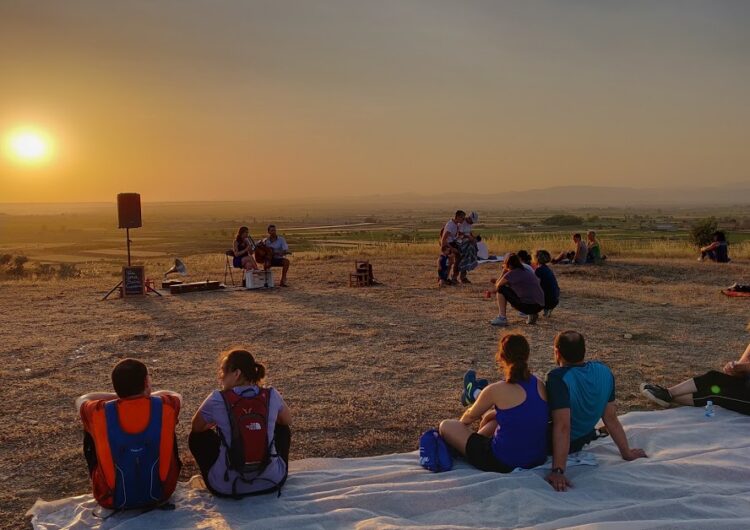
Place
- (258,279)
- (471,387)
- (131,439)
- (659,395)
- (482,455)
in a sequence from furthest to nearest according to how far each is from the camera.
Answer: (258,279) < (659,395) < (471,387) < (482,455) < (131,439)

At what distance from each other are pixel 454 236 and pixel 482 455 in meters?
10.2

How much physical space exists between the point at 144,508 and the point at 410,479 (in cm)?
154

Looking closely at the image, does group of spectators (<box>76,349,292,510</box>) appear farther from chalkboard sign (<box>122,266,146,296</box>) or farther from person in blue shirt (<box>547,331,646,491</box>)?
chalkboard sign (<box>122,266,146,296</box>)

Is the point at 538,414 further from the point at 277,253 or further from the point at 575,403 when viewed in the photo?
the point at 277,253

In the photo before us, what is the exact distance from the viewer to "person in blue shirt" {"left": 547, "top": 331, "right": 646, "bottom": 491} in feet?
13.1

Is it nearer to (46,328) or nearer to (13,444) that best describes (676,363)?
(13,444)

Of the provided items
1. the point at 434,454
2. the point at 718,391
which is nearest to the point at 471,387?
the point at 434,454

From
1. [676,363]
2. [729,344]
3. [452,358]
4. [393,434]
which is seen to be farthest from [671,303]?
[393,434]

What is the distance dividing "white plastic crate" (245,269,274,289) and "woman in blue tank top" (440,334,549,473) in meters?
10.1

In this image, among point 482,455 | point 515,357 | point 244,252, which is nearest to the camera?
point 515,357

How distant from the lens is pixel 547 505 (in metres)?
3.66

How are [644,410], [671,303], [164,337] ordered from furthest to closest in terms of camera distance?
[671,303], [164,337], [644,410]

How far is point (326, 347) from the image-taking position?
8.41 m

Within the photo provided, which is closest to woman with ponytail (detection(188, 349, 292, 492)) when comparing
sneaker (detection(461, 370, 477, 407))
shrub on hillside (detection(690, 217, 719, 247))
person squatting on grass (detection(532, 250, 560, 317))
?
sneaker (detection(461, 370, 477, 407))
